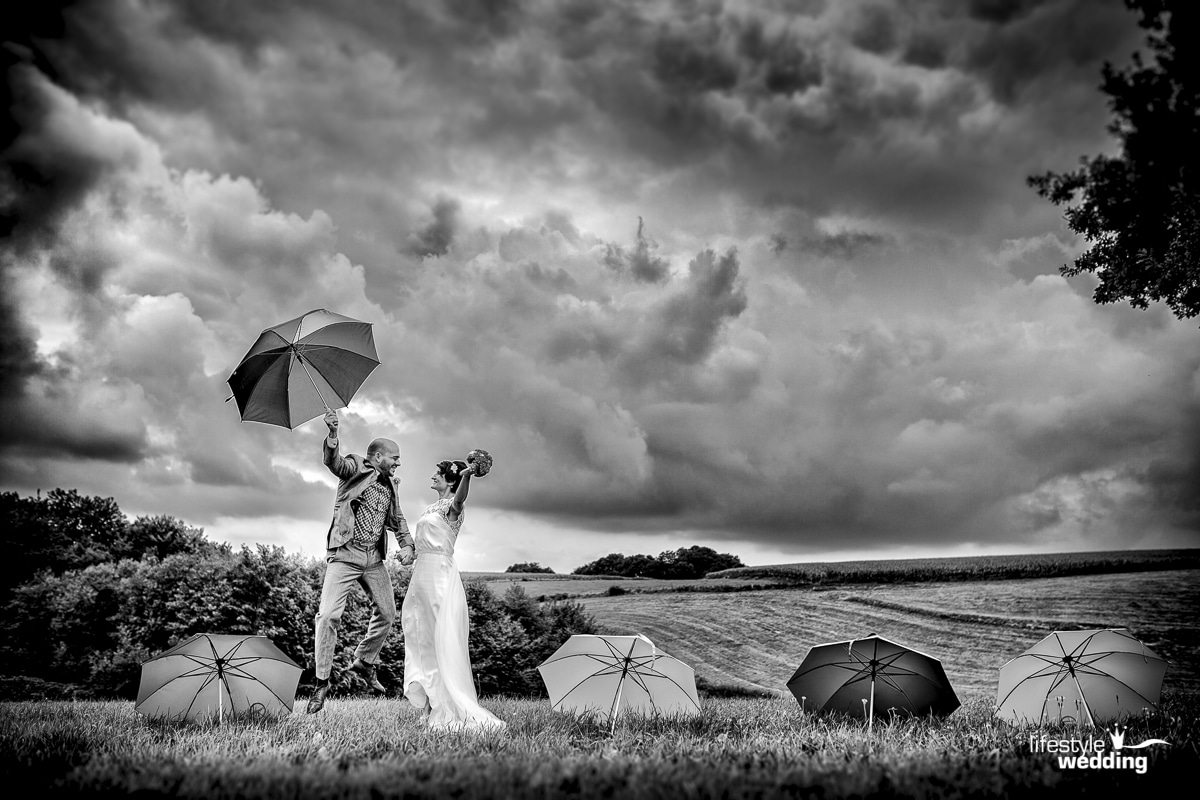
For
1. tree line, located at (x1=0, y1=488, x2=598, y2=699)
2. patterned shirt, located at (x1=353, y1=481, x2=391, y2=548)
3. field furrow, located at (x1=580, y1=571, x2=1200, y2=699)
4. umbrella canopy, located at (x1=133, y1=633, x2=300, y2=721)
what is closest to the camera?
umbrella canopy, located at (x1=133, y1=633, x2=300, y2=721)

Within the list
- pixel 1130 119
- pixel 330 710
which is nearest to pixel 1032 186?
pixel 1130 119

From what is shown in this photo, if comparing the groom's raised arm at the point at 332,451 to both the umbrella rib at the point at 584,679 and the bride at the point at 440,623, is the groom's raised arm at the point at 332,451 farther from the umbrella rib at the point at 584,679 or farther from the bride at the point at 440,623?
the umbrella rib at the point at 584,679

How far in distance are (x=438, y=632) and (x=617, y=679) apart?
210 cm

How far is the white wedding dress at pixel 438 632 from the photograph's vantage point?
7453mm

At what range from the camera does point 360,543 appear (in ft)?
27.5

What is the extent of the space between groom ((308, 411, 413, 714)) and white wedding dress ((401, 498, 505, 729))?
2.28 feet

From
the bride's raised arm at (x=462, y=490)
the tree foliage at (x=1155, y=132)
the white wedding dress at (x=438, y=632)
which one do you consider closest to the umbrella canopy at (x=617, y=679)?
the white wedding dress at (x=438, y=632)

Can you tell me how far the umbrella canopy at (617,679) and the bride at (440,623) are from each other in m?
0.94

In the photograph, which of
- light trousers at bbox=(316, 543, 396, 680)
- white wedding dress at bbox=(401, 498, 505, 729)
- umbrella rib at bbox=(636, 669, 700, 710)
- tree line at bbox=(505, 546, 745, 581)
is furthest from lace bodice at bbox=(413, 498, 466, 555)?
tree line at bbox=(505, 546, 745, 581)

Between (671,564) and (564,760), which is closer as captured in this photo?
(564,760)

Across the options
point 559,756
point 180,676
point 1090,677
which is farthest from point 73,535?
point 1090,677

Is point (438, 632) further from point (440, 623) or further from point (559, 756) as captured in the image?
point (559, 756)

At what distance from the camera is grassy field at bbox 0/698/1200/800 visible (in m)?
4.09

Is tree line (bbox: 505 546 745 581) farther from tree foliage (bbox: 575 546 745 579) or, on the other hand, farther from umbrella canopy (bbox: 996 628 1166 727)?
umbrella canopy (bbox: 996 628 1166 727)
